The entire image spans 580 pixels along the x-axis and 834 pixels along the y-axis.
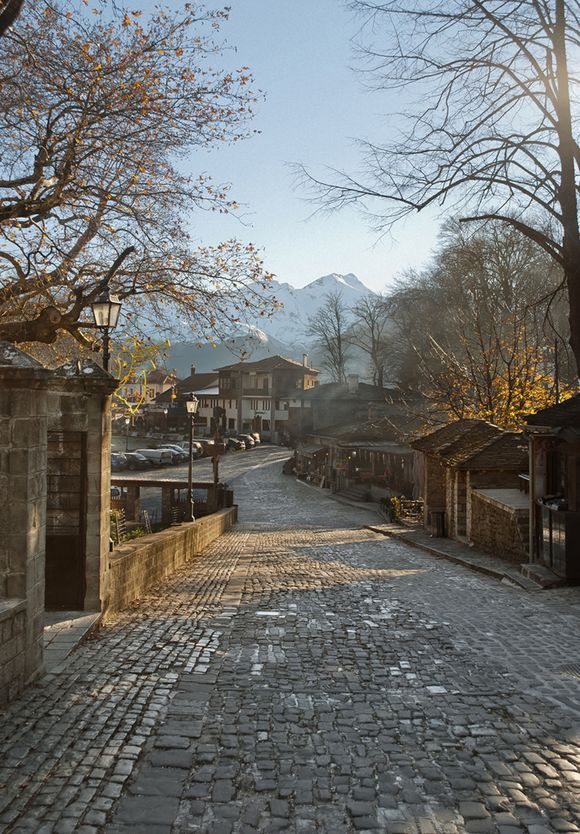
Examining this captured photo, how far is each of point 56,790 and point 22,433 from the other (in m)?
2.47

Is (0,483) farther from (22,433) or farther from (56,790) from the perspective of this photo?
(56,790)

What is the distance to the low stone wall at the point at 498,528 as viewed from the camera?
1327cm

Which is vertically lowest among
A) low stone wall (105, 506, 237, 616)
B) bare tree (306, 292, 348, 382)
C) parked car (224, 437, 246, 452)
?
low stone wall (105, 506, 237, 616)

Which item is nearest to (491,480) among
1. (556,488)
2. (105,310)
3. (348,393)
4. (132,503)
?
(556,488)

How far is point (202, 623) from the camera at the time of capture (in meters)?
7.51

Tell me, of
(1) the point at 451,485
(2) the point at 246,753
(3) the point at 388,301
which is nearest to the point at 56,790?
(2) the point at 246,753

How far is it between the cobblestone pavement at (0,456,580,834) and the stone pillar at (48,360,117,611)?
61cm

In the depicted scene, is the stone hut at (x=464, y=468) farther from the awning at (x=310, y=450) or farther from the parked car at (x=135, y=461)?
the parked car at (x=135, y=461)

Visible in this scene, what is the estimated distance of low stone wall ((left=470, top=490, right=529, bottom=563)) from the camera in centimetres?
1327

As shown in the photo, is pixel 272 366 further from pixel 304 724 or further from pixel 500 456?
pixel 304 724

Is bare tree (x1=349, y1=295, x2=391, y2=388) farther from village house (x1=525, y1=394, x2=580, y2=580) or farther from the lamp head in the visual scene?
the lamp head

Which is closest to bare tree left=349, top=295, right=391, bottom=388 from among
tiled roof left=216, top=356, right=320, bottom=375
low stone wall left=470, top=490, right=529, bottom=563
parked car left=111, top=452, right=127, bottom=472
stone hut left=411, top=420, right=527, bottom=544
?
tiled roof left=216, top=356, right=320, bottom=375

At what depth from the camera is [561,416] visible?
1055cm

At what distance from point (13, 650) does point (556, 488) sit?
9086 mm
